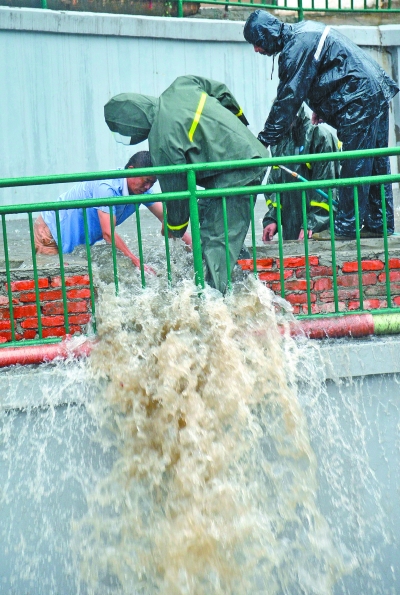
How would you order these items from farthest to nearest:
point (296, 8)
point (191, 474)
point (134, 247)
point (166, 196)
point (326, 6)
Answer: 1. point (326, 6)
2. point (296, 8)
3. point (134, 247)
4. point (166, 196)
5. point (191, 474)

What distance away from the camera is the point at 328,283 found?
188 inches

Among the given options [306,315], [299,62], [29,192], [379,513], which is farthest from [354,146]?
[29,192]

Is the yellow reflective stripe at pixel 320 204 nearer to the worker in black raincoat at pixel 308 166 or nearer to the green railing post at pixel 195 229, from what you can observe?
the worker in black raincoat at pixel 308 166

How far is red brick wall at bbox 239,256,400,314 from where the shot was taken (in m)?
4.76

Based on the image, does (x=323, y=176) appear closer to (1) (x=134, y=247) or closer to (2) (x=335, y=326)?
(1) (x=134, y=247)

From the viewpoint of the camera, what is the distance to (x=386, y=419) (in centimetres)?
424

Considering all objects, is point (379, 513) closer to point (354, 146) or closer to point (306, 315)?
point (306, 315)

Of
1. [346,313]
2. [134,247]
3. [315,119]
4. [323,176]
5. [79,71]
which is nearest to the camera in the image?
[346,313]

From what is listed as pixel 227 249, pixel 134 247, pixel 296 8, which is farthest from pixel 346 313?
pixel 296 8

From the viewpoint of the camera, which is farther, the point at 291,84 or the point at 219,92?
the point at 291,84

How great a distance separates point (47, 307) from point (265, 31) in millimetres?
2472

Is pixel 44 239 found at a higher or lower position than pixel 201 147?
lower

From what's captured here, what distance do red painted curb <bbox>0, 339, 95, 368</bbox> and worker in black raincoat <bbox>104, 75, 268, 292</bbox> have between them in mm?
878

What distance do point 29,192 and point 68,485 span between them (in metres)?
3.92
